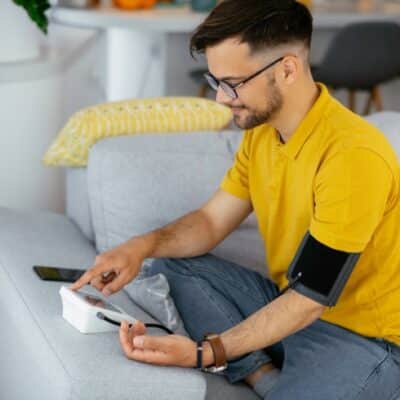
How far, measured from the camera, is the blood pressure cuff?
1.87 meters

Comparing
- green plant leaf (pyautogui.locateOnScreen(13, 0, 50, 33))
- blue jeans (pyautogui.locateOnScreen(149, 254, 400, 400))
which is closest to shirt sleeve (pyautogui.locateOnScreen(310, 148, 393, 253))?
blue jeans (pyautogui.locateOnScreen(149, 254, 400, 400))

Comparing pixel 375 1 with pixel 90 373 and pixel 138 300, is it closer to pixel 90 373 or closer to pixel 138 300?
pixel 138 300

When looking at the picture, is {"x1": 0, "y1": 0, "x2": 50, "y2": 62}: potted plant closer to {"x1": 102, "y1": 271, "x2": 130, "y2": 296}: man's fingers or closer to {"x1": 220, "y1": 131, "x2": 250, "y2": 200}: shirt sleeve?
{"x1": 220, "y1": 131, "x2": 250, "y2": 200}: shirt sleeve

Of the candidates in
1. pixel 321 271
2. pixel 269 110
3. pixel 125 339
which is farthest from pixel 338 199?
pixel 125 339

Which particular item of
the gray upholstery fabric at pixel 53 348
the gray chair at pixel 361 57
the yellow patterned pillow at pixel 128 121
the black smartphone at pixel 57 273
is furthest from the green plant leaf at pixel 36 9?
the gray chair at pixel 361 57

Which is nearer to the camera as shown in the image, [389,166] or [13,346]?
[389,166]

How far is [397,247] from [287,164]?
0.27 m

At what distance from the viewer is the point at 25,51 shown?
318 centimetres

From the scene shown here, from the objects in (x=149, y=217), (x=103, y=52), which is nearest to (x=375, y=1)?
Answer: (x=103, y=52)

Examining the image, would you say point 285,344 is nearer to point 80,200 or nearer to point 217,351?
point 217,351

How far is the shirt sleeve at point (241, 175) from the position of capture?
88.3 inches

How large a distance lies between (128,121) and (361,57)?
2.28 meters

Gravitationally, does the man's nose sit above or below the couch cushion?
above

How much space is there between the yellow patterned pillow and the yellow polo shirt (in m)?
0.52
